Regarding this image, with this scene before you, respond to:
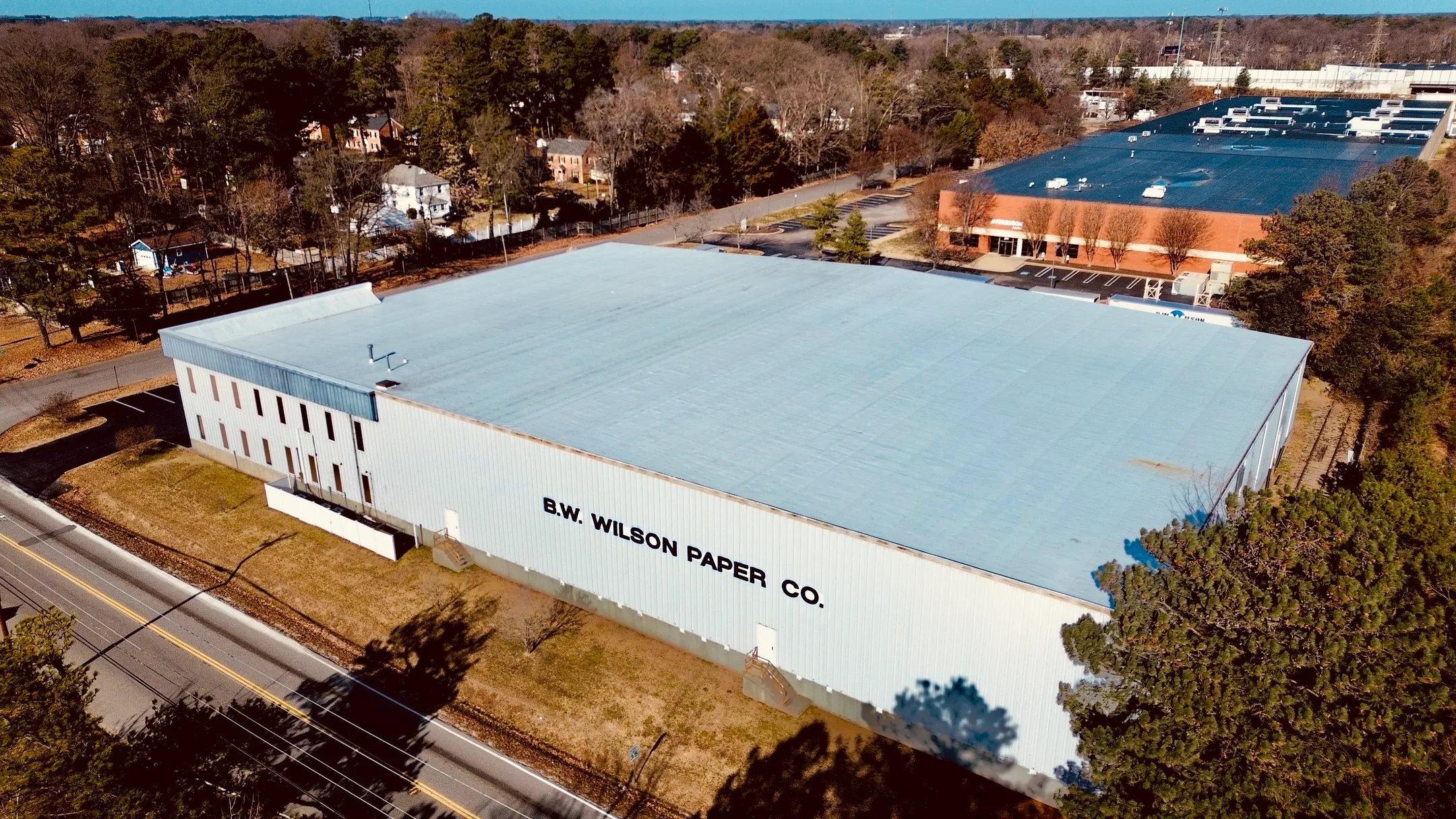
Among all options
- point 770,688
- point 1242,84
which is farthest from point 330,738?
point 1242,84

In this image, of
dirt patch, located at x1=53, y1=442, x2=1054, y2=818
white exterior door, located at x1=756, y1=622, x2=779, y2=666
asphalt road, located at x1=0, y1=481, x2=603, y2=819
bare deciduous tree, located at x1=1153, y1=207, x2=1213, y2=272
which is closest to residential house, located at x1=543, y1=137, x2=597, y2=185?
bare deciduous tree, located at x1=1153, y1=207, x2=1213, y2=272

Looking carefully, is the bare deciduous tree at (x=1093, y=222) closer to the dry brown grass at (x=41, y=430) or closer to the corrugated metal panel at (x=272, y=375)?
the corrugated metal panel at (x=272, y=375)

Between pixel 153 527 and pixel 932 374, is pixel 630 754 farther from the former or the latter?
pixel 153 527

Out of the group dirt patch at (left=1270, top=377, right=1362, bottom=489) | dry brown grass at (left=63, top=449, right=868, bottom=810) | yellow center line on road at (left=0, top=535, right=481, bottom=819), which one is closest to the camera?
yellow center line on road at (left=0, top=535, right=481, bottom=819)

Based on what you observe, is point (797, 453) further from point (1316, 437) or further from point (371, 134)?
point (371, 134)

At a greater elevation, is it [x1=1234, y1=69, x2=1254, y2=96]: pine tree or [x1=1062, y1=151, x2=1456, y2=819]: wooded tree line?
[x1=1234, y1=69, x2=1254, y2=96]: pine tree

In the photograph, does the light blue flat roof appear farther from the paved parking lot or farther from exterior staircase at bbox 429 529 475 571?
the paved parking lot

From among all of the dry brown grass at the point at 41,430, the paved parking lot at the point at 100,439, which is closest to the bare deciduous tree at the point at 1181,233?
the paved parking lot at the point at 100,439
